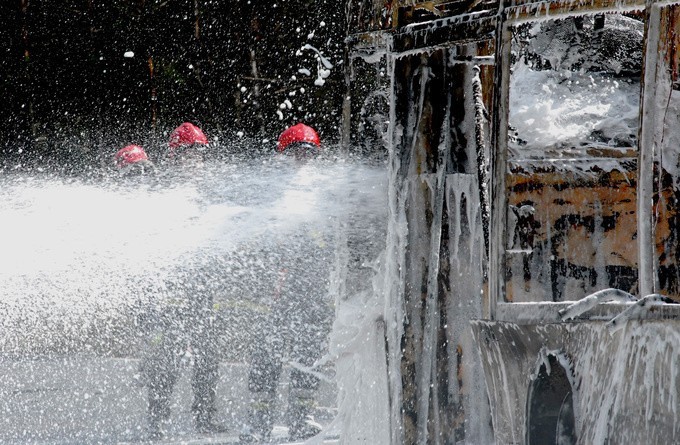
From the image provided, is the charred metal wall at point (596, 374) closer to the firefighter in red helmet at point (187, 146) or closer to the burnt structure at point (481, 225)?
the burnt structure at point (481, 225)

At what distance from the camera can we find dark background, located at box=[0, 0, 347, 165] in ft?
50.5

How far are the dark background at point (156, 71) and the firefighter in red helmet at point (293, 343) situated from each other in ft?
19.0

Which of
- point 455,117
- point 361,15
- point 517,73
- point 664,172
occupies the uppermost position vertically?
point 361,15

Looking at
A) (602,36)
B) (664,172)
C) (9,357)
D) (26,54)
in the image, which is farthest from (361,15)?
(26,54)

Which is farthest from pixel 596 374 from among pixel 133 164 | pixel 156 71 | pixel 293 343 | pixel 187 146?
pixel 156 71

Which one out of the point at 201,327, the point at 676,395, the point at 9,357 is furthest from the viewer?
the point at 9,357

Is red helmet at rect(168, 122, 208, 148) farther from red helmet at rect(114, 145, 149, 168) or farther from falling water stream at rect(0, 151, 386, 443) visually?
red helmet at rect(114, 145, 149, 168)

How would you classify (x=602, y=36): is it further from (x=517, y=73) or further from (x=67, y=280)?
(x=67, y=280)

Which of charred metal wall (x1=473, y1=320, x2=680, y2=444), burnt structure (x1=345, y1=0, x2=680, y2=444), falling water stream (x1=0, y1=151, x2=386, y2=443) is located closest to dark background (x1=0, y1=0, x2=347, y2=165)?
falling water stream (x1=0, y1=151, x2=386, y2=443)

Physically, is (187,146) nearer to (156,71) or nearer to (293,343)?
(293,343)

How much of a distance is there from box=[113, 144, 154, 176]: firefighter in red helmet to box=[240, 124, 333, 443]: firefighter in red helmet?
122 cm

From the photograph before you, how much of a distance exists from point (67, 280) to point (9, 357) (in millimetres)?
2484

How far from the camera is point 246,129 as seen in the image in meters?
15.4

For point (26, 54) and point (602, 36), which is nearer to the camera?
point (602, 36)
